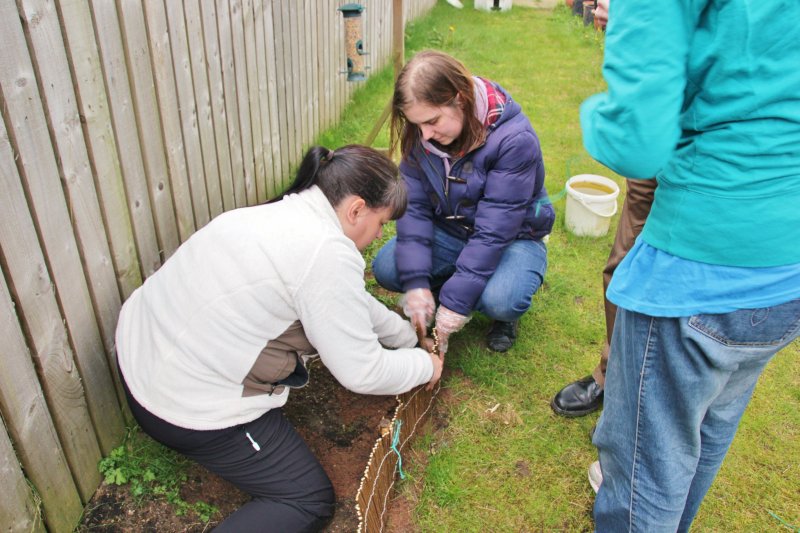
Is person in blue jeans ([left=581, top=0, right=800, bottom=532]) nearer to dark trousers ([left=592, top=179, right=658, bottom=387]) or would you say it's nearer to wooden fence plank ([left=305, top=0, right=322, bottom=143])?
dark trousers ([left=592, top=179, right=658, bottom=387])

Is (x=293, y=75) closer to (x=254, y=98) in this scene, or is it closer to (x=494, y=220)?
(x=254, y=98)

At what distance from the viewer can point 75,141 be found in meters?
2.01

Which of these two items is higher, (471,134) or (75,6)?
(75,6)

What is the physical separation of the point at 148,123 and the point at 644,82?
71.8 inches

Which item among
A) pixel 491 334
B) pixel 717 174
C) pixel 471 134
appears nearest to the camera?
pixel 717 174

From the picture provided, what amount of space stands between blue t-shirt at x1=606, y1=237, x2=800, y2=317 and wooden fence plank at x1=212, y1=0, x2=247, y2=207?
227 centimetres

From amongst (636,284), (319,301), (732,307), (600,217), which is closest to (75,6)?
(319,301)

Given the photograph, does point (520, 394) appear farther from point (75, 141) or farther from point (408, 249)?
point (75, 141)

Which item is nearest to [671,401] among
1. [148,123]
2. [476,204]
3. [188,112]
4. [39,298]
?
[476,204]

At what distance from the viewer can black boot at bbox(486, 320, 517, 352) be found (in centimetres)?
323

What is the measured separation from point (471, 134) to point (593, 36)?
23.8 feet

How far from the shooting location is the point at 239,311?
2.04 metres

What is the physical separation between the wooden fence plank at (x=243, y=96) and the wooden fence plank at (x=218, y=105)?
0.45 ft

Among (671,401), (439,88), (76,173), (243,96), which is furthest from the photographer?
(243,96)
